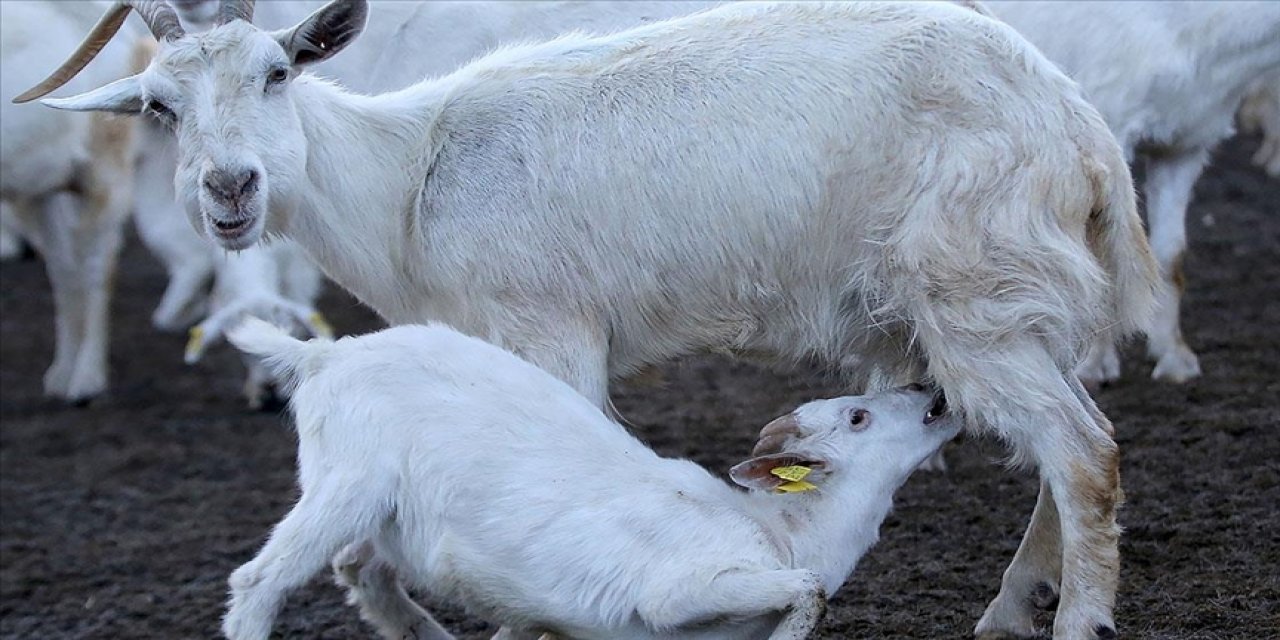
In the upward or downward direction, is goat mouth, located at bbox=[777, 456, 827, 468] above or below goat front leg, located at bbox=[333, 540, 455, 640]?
above

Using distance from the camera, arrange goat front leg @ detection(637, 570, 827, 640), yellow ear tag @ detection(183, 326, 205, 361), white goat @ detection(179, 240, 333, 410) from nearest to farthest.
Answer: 1. goat front leg @ detection(637, 570, 827, 640)
2. yellow ear tag @ detection(183, 326, 205, 361)
3. white goat @ detection(179, 240, 333, 410)

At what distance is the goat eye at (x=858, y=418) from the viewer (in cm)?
441

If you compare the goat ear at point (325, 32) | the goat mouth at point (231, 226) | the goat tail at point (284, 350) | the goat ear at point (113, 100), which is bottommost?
the goat tail at point (284, 350)

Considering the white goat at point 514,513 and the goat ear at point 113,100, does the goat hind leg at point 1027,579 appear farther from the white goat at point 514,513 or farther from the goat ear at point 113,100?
the goat ear at point 113,100

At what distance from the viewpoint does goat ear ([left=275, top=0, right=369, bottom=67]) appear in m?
4.53

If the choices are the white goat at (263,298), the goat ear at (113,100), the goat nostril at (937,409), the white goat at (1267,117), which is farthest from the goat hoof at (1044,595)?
the white goat at (1267,117)

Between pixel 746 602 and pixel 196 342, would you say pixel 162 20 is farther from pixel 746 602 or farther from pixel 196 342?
pixel 196 342

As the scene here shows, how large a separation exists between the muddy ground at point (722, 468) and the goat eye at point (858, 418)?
1.82 ft

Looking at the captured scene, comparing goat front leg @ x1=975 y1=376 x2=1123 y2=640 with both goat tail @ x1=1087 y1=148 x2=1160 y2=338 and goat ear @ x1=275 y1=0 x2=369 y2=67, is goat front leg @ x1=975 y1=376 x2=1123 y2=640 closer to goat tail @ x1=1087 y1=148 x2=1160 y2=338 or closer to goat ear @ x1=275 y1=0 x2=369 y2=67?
goat tail @ x1=1087 y1=148 x2=1160 y2=338

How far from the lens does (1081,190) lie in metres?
4.40

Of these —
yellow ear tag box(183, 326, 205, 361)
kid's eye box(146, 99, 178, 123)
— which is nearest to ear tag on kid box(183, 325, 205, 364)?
yellow ear tag box(183, 326, 205, 361)

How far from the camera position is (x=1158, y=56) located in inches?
270

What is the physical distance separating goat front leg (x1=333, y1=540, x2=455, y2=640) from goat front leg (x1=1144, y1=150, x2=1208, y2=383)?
3859 mm

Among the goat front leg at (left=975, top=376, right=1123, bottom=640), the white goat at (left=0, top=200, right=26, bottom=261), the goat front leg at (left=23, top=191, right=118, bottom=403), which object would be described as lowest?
the white goat at (left=0, top=200, right=26, bottom=261)
